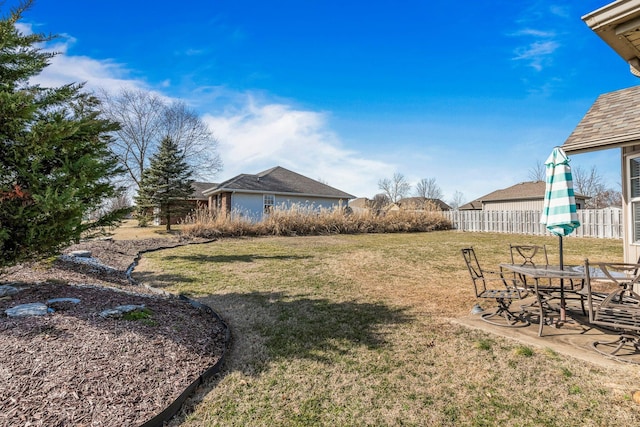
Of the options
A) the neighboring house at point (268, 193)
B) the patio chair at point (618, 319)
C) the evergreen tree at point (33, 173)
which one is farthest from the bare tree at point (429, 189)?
the evergreen tree at point (33, 173)

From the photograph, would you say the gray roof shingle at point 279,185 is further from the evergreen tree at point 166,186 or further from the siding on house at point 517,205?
the siding on house at point 517,205

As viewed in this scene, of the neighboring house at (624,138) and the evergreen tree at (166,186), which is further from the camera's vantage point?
the evergreen tree at (166,186)

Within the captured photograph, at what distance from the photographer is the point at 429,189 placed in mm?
49188

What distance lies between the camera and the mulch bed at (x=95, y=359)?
191 cm

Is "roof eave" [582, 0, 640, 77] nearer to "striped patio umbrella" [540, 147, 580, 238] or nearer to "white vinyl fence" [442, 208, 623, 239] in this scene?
"striped patio umbrella" [540, 147, 580, 238]

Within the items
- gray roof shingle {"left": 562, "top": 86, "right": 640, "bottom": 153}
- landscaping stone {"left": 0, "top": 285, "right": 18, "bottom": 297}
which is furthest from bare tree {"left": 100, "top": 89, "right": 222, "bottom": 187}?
gray roof shingle {"left": 562, "top": 86, "right": 640, "bottom": 153}

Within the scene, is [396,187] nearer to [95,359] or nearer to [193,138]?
[193,138]

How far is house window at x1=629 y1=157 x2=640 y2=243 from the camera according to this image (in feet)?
15.6

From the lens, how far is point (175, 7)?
23.8 feet

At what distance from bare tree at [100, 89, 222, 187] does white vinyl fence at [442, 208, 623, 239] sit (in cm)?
2007

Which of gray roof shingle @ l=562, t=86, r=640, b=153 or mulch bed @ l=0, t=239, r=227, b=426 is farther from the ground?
gray roof shingle @ l=562, t=86, r=640, b=153

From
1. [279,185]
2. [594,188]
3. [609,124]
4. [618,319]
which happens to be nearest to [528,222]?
[609,124]

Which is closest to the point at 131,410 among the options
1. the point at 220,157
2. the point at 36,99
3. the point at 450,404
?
the point at 450,404

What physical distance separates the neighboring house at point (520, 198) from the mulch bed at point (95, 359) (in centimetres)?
2773
